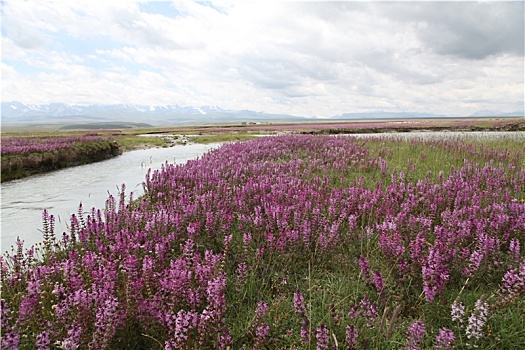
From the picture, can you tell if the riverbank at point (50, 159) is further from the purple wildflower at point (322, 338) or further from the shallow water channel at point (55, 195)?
the purple wildflower at point (322, 338)

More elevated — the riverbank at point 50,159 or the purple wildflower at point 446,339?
the riverbank at point 50,159

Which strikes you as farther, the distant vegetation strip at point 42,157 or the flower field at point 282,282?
the distant vegetation strip at point 42,157

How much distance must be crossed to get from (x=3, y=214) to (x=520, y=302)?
455 inches

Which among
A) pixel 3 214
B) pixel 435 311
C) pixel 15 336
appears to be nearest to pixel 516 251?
pixel 435 311

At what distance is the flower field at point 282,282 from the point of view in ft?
9.36

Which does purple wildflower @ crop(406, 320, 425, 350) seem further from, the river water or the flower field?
the river water

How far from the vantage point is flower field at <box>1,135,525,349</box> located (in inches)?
112

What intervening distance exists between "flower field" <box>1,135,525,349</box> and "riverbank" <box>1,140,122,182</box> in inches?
525

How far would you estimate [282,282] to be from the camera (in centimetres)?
404

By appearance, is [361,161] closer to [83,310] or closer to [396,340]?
[396,340]

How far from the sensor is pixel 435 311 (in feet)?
11.5

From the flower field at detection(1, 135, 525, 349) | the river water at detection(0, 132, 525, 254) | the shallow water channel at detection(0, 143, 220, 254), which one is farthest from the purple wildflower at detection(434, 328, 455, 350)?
the river water at detection(0, 132, 525, 254)

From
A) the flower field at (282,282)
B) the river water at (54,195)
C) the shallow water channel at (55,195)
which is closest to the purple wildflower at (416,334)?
the flower field at (282,282)

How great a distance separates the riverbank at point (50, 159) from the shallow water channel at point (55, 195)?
34.9 inches
